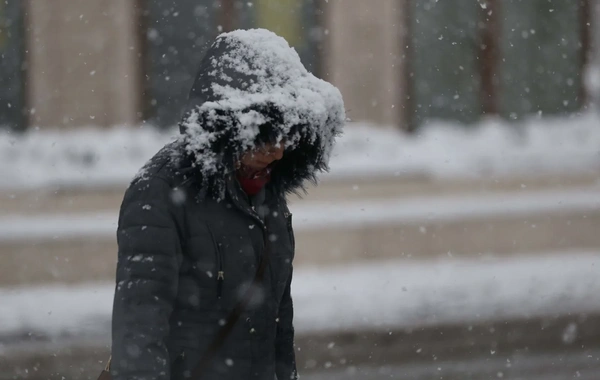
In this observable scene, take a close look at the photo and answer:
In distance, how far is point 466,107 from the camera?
11344 mm

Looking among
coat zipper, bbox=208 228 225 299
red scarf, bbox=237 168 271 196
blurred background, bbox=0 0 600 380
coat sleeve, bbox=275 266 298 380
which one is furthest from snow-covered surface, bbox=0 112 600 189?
coat zipper, bbox=208 228 225 299

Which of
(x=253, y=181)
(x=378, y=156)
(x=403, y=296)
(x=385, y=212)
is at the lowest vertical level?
(x=403, y=296)

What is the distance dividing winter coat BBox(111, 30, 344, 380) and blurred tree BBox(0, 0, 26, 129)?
809 centimetres

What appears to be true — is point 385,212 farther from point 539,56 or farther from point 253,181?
point 253,181

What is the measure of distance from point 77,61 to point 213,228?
8085 mm

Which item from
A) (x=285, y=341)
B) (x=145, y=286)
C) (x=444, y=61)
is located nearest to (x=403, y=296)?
(x=444, y=61)

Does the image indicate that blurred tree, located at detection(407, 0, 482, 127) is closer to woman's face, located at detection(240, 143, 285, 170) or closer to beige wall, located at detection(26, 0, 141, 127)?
beige wall, located at detection(26, 0, 141, 127)

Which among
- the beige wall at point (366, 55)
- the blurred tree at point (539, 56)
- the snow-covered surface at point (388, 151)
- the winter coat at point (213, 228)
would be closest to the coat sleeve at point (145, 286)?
the winter coat at point (213, 228)

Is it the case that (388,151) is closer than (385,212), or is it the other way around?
(385,212)

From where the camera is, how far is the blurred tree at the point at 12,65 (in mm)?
10117

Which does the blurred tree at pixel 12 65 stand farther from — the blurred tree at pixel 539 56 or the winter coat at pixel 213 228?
the winter coat at pixel 213 228

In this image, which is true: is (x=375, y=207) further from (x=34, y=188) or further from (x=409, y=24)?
(x=34, y=188)

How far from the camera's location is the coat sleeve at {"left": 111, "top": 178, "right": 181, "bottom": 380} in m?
2.34

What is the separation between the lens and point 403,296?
931 centimetres
